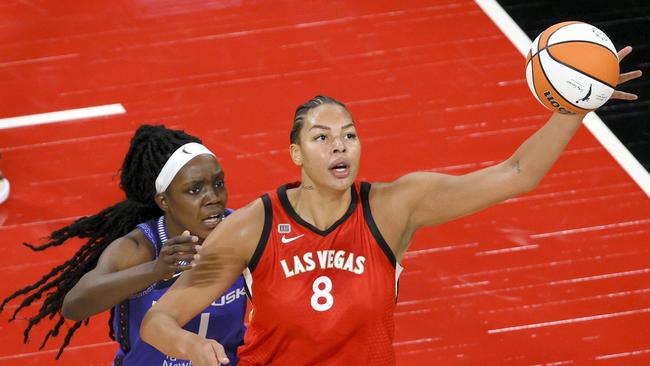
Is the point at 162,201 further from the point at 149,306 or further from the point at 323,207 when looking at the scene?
the point at 323,207

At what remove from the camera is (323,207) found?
4395mm

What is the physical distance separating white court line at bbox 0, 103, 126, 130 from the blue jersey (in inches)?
116

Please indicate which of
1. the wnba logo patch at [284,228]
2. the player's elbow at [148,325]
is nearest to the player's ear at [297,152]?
the wnba logo patch at [284,228]

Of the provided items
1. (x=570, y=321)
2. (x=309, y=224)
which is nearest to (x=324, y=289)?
(x=309, y=224)

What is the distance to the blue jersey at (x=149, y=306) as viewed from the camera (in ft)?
16.4

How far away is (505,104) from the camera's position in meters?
7.76

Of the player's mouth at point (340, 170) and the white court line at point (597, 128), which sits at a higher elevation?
the white court line at point (597, 128)

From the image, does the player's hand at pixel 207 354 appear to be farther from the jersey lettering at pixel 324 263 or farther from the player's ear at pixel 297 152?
the player's ear at pixel 297 152

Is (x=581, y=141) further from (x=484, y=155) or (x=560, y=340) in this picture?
(x=560, y=340)

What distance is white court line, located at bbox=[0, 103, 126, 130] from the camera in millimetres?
7867

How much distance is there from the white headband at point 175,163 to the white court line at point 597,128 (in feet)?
10.4

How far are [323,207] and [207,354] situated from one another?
0.73 m

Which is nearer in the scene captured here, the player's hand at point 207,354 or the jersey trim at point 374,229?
the player's hand at point 207,354

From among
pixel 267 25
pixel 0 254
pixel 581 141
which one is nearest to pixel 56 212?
pixel 0 254
